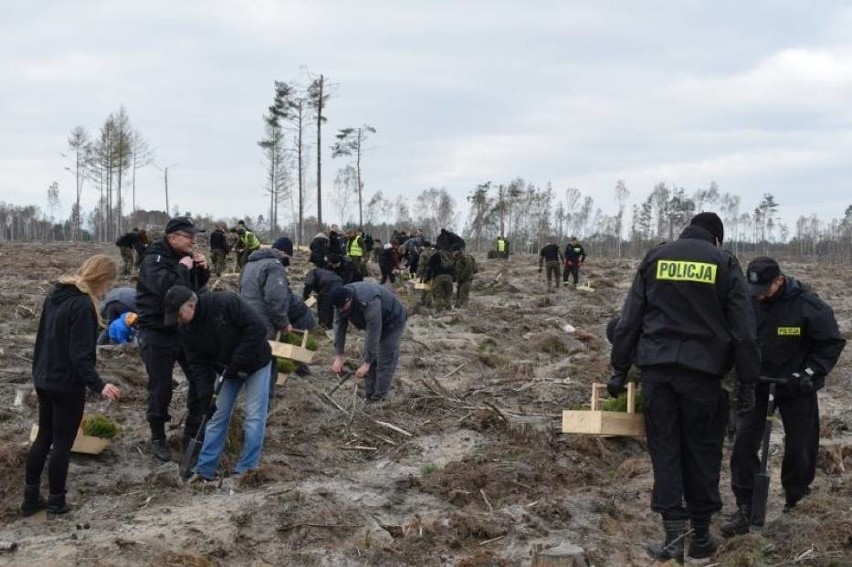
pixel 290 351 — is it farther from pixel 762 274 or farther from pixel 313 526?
pixel 762 274

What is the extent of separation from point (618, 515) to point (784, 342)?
1.72 metres

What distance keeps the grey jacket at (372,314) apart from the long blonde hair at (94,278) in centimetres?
347

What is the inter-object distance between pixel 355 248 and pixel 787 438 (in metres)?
16.1

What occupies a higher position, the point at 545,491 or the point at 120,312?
the point at 120,312

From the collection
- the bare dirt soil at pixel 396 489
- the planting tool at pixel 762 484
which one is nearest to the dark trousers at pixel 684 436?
the bare dirt soil at pixel 396 489

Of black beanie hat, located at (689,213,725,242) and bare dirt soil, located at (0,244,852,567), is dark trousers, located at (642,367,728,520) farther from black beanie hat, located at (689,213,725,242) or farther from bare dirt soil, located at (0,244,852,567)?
black beanie hat, located at (689,213,725,242)

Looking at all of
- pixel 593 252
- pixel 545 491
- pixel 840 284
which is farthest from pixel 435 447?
pixel 593 252

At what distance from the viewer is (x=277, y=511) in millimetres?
5828

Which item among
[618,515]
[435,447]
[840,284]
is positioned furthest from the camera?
[840,284]

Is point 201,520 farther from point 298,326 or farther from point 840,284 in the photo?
point 840,284

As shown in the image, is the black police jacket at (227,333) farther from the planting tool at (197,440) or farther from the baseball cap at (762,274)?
the baseball cap at (762,274)

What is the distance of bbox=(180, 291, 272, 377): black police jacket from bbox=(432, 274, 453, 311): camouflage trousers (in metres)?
11.8

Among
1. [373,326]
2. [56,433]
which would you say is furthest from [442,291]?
[56,433]

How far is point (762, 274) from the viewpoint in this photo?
19.0ft
